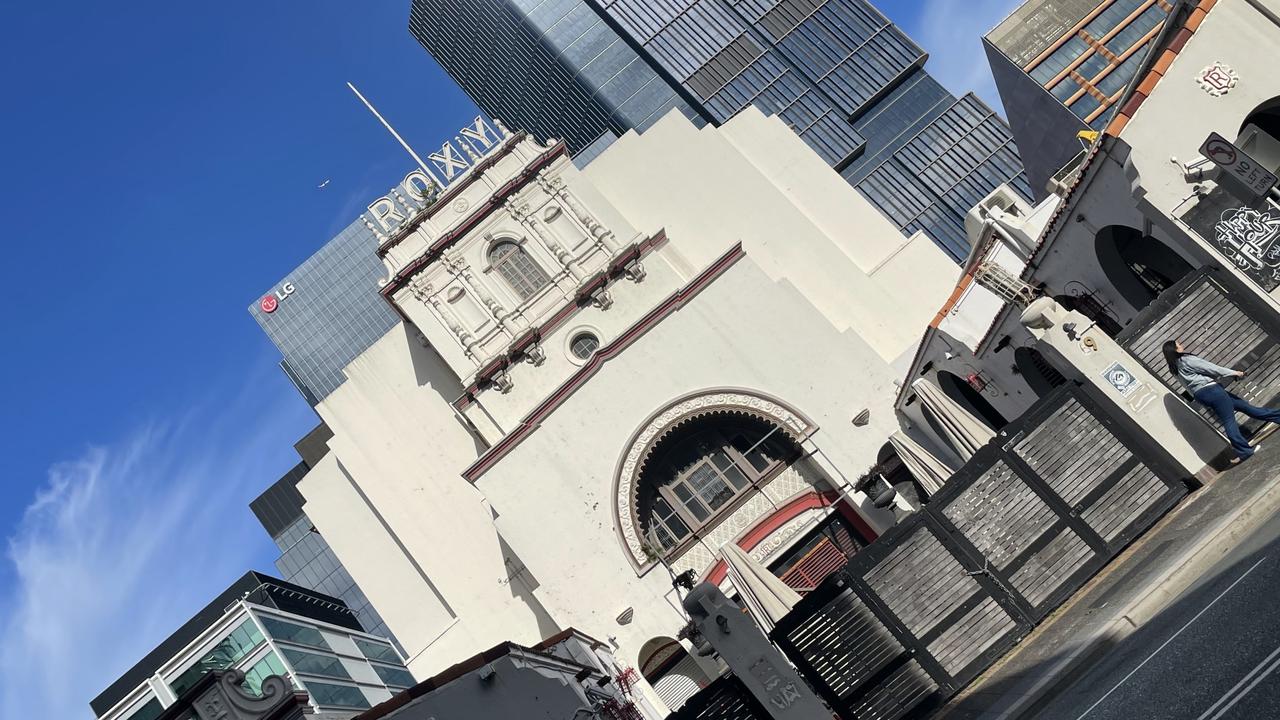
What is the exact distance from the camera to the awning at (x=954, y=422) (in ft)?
72.1

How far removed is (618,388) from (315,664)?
26.5 meters

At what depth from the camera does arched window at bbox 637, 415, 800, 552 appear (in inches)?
1210

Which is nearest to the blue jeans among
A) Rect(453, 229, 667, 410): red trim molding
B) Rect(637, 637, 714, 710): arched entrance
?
Rect(637, 637, 714, 710): arched entrance

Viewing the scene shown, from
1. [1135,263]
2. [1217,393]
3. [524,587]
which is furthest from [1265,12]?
[524,587]

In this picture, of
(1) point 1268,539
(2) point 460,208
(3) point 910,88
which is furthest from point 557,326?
(3) point 910,88

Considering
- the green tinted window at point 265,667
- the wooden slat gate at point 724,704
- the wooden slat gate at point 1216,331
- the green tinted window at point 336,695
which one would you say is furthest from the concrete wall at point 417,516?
the wooden slat gate at point 1216,331

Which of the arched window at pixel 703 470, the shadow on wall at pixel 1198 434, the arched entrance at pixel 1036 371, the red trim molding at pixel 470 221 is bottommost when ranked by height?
the shadow on wall at pixel 1198 434

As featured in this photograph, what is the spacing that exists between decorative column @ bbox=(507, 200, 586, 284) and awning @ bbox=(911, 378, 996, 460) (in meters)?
13.2

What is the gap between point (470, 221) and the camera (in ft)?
117

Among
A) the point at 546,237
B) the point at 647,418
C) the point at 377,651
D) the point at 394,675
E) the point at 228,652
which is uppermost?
the point at 228,652

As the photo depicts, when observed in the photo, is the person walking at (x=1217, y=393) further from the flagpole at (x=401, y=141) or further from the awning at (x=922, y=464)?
the flagpole at (x=401, y=141)

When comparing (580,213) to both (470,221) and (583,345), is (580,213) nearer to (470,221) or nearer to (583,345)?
(470,221)

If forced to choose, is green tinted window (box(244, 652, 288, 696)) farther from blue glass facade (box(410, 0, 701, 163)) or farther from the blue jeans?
blue glass facade (box(410, 0, 701, 163))

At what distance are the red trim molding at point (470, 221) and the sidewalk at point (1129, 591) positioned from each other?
24.3 m
